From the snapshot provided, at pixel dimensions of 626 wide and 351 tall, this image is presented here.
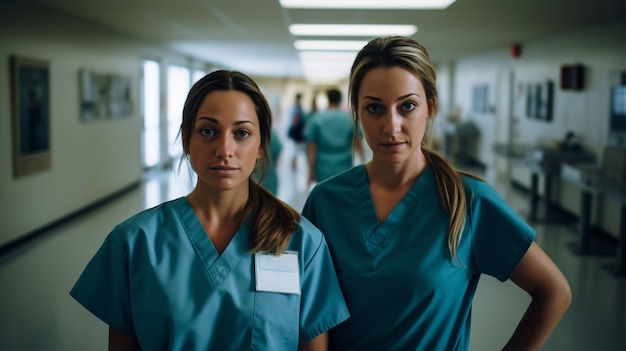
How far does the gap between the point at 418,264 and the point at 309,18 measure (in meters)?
5.34

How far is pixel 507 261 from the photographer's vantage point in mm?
1460

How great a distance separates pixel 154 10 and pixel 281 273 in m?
5.27

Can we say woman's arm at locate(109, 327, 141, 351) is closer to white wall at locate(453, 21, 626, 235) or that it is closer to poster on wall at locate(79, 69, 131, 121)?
white wall at locate(453, 21, 626, 235)

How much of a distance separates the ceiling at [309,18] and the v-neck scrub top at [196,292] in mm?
4164

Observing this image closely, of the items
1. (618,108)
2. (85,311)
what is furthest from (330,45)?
(85,311)

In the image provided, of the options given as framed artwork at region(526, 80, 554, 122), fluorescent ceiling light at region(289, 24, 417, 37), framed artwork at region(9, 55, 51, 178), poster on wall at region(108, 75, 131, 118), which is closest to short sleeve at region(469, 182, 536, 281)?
framed artwork at region(9, 55, 51, 178)

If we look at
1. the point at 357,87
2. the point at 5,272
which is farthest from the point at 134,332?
the point at 5,272

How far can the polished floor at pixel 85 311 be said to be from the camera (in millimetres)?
3363

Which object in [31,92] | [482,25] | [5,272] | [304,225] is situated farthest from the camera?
[482,25]

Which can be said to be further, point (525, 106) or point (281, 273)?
point (525, 106)

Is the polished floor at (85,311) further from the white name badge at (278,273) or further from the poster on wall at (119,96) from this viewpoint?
the poster on wall at (119,96)

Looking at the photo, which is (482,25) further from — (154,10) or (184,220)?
(184,220)

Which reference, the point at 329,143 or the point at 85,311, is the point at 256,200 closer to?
the point at 85,311

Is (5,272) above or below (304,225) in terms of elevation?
below
